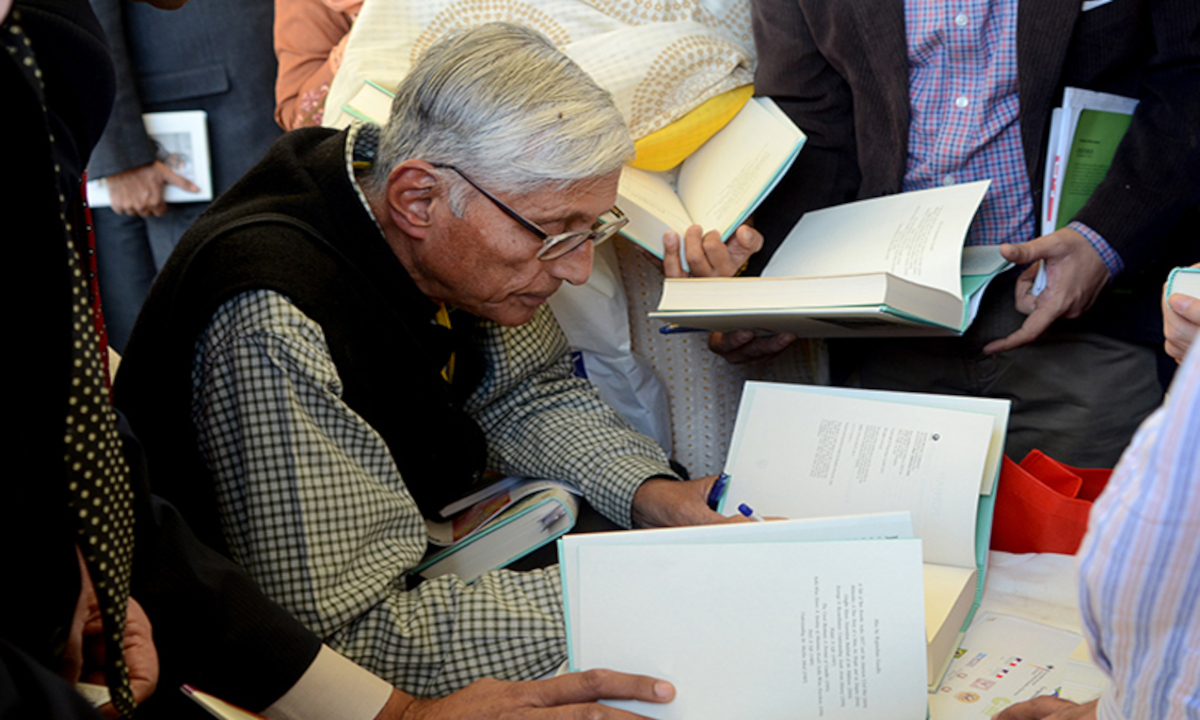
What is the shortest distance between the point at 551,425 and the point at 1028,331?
822 mm

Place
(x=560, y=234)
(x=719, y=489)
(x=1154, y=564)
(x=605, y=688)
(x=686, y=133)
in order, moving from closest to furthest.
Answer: (x=1154, y=564) < (x=605, y=688) < (x=719, y=489) < (x=560, y=234) < (x=686, y=133)

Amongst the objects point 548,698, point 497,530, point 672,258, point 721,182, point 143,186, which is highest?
point 721,182

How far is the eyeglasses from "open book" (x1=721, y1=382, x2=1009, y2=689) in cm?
35

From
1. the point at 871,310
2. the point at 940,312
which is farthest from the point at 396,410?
the point at 940,312

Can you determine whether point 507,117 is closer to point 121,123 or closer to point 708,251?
point 708,251

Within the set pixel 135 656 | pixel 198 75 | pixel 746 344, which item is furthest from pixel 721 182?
pixel 198 75

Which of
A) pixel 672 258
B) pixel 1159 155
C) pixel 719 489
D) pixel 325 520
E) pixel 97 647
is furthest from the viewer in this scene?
pixel 672 258

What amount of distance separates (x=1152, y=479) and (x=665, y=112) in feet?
4.32

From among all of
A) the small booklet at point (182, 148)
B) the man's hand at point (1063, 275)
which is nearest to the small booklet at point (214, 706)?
the man's hand at point (1063, 275)

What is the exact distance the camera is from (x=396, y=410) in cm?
125

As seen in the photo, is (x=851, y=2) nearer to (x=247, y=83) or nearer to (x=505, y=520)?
(x=505, y=520)

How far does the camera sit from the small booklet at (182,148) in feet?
8.12

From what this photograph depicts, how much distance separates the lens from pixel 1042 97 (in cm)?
144

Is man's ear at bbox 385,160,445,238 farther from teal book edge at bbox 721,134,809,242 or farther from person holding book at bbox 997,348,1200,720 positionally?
person holding book at bbox 997,348,1200,720
